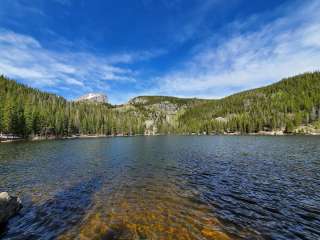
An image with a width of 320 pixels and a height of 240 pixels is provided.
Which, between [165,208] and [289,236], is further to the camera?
[165,208]

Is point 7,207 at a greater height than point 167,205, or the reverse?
point 7,207

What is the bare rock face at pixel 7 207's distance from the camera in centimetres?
1371

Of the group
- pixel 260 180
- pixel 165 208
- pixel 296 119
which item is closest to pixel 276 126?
pixel 296 119

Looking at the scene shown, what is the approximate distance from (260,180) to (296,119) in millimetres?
189526

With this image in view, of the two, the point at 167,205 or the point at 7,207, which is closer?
the point at 7,207

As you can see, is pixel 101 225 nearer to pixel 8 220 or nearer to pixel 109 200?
pixel 109 200

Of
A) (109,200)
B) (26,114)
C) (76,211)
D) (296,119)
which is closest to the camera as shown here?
(76,211)

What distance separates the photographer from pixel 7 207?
46.9 ft

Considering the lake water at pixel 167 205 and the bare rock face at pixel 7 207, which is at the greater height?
the bare rock face at pixel 7 207

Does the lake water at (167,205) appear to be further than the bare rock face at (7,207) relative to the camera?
No

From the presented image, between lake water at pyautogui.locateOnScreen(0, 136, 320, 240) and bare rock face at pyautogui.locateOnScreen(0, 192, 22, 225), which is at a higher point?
bare rock face at pyautogui.locateOnScreen(0, 192, 22, 225)

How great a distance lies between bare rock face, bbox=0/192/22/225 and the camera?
45.0 ft

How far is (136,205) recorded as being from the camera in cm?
1719

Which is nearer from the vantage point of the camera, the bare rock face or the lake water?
the lake water
